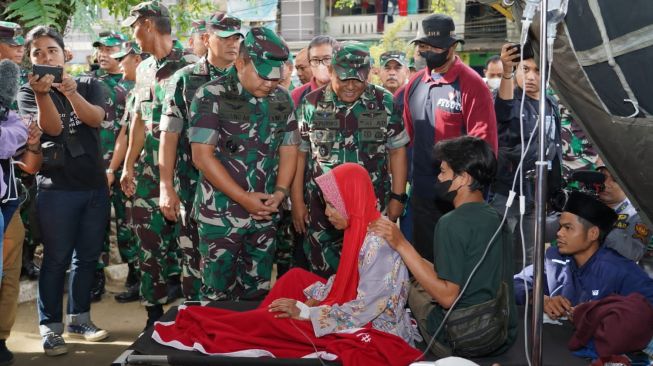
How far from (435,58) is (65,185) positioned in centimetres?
264

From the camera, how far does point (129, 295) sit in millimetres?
5766

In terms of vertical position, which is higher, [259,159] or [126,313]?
[259,159]

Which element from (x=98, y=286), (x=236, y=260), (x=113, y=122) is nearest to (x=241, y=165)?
(x=236, y=260)

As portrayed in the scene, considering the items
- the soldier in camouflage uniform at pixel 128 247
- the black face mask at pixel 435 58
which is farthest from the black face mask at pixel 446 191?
the soldier in camouflage uniform at pixel 128 247

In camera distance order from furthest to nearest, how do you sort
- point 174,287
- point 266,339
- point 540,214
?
point 174,287 < point 266,339 < point 540,214

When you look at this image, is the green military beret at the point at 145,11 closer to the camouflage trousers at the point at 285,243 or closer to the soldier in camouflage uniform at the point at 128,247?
the soldier in camouflage uniform at the point at 128,247

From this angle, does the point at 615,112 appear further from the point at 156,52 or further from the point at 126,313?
the point at 126,313

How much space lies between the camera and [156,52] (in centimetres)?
486

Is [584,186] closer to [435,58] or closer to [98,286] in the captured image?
[435,58]

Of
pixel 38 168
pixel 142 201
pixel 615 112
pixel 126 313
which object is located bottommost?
pixel 126 313

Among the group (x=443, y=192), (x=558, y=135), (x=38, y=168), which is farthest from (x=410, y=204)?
(x=38, y=168)

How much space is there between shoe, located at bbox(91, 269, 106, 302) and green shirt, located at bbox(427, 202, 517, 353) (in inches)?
143

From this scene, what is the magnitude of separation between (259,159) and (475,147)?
1403 millimetres

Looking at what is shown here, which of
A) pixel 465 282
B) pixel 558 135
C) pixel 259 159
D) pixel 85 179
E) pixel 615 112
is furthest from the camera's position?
pixel 558 135
